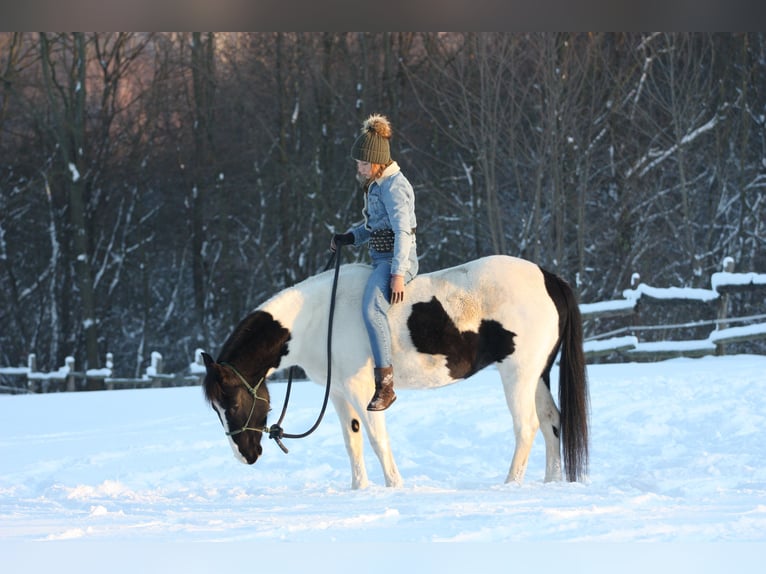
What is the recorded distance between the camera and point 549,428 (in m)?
5.53

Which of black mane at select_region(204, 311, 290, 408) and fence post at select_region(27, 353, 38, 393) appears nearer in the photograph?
black mane at select_region(204, 311, 290, 408)

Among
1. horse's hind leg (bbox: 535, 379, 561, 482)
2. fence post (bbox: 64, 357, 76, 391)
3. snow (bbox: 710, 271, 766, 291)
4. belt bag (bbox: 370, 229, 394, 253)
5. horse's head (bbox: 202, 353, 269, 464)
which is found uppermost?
belt bag (bbox: 370, 229, 394, 253)

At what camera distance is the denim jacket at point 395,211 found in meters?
5.13

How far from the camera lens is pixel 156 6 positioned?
19.3ft

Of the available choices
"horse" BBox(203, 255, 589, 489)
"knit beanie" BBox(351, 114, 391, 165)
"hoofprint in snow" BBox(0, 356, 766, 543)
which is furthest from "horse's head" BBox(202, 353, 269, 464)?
"knit beanie" BBox(351, 114, 391, 165)

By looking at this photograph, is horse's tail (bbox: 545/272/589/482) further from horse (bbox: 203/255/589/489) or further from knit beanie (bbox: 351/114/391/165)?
→ knit beanie (bbox: 351/114/391/165)

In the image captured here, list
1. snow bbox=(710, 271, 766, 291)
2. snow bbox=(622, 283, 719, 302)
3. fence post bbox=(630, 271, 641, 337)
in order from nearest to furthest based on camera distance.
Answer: snow bbox=(710, 271, 766, 291)
snow bbox=(622, 283, 719, 302)
fence post bbox=(630, 271, 641, 337)

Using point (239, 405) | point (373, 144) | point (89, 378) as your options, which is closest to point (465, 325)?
point (373, 144)

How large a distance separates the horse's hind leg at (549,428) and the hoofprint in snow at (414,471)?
0.36 feet

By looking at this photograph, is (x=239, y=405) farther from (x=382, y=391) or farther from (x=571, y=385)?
(x=571, y=385)

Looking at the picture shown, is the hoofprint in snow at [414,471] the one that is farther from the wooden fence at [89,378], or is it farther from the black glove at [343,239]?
the wooden fence at [89,378]

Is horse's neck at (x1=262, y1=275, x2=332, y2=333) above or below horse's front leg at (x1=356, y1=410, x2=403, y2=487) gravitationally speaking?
above

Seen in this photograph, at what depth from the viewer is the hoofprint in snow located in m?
3.99

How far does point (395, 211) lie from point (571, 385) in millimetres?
1345
